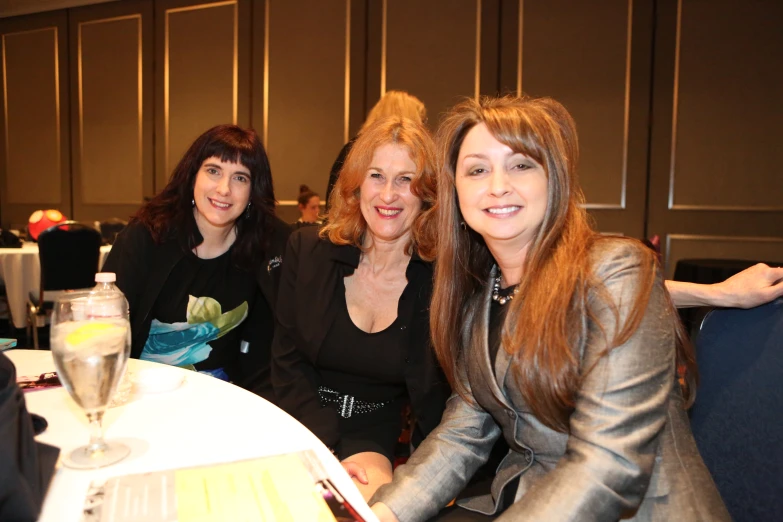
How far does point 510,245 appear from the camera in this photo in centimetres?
125

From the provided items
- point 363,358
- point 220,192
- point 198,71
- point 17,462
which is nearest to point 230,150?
point 220,192

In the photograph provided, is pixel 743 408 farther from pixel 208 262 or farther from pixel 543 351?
pixel 208 262

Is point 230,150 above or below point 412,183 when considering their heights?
above

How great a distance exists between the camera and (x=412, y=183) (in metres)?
1.80

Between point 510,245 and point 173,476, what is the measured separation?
2.65 feet

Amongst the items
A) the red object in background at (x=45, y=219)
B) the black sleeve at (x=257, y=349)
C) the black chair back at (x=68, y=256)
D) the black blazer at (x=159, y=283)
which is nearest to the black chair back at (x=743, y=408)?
the black blazer at (x=159, y=283)

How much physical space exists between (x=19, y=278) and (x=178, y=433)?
13.5ft

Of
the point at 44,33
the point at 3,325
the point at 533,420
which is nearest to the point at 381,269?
the point at 533,420

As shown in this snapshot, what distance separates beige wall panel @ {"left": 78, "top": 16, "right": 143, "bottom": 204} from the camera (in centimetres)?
780

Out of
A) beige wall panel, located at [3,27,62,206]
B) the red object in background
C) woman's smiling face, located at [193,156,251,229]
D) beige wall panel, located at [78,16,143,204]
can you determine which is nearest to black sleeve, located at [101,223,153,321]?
woman's smiling face, located at [193,156,251,229]

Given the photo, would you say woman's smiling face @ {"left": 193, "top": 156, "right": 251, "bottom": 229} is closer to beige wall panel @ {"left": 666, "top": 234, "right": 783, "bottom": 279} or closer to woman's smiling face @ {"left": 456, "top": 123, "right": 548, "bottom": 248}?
woman's smiling face @ {"left": 456, "top": 123, "right": 548, "bottom": 248}

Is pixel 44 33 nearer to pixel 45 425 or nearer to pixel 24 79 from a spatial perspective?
pixel 24 79

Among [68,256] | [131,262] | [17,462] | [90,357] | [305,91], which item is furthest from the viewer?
[305,91]

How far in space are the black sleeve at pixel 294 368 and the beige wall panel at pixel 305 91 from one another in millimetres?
5128
